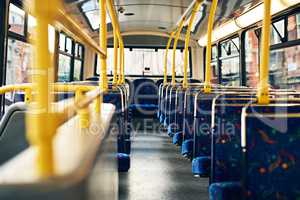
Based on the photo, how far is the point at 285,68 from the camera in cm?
397

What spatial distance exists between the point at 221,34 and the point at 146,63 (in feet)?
9.82

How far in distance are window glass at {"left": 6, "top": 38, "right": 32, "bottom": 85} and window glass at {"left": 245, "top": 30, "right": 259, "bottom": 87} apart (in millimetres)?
3120

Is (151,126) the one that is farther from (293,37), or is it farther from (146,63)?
(293,37)

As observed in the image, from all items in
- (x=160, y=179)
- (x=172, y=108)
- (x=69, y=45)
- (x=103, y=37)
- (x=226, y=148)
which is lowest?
(x=160, y=179)

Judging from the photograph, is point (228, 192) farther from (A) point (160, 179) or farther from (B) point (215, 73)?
(B) point (215, 73)

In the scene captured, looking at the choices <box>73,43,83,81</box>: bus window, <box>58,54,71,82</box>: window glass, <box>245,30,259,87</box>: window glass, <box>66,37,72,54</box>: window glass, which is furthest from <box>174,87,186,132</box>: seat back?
<box>73,43,83,81</box>: bus window

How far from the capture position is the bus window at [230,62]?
6.03 metres

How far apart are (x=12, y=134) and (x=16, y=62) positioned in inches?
71.0

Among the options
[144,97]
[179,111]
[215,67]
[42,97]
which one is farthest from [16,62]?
[144,97]

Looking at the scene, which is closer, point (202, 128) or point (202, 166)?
point (202, 166)

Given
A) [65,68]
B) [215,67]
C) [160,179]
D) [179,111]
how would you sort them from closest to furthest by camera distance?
[160,179] < [179,111] < [65,68] < [215,67]

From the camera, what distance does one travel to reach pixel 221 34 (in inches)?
254

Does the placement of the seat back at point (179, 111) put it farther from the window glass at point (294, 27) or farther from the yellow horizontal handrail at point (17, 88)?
the yellow horizontal handrail at point (17, 88)

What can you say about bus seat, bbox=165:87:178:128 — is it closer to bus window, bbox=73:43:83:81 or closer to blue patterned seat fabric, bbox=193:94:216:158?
blue patterned seat fabric, bbox=193:94:216:158
